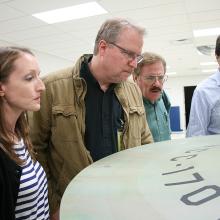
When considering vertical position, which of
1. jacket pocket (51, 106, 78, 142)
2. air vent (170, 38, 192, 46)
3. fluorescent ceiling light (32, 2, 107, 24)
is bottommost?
jacket pocket (51, 106, 78, 142)

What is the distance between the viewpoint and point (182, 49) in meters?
8.13

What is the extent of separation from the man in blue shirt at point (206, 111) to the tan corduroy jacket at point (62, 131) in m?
0.38

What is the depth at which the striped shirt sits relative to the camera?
3.27 ft

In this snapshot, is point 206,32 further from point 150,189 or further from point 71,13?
point 150,189

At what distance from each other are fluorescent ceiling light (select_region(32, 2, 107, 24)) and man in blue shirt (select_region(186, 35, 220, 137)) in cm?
300

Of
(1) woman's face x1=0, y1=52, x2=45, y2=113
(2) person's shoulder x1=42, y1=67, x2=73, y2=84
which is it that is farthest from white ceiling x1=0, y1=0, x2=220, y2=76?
(1) woman's face x1=0, y1=52, x2=45, y2=113

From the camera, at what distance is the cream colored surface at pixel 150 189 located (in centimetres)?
43

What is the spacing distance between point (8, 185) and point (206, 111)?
109 centimetres

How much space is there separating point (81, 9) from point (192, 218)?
443cm

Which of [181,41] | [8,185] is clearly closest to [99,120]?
[8,185]

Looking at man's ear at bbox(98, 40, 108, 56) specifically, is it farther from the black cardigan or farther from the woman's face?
the black cardigan

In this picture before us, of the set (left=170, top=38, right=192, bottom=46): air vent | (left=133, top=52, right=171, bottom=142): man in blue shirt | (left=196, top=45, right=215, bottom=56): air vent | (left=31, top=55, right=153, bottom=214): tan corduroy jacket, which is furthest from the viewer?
(left=196, top=45, right=215, bottom=56): air vent

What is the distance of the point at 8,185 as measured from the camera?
0.91 m

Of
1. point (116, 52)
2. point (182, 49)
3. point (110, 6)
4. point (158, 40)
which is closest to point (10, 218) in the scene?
point (116, 52)
